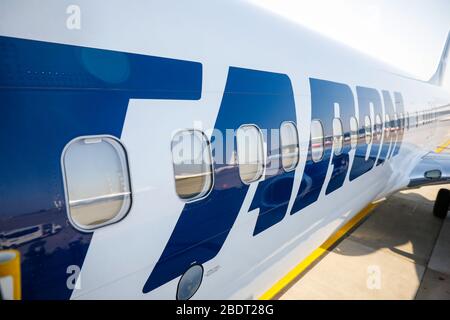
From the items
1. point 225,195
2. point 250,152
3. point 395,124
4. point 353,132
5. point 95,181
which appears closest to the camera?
point 95,181

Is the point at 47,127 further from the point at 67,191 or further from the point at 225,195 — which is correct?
the point at 225,195

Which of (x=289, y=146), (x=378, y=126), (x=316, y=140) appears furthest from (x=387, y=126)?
(x=289, y=146)

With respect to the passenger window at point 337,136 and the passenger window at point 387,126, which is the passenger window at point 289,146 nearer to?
the passenger window at point 337,136

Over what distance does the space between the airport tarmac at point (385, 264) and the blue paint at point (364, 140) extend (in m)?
1.65

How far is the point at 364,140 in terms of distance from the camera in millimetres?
4801

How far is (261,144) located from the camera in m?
2.62

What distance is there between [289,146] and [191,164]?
127cm

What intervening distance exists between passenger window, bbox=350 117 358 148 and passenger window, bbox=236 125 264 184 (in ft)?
7.41

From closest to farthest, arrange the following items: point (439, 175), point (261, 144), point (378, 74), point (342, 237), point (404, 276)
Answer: point (261, 144)
point (404, 276)
point (378, 74)
point (342, 237)
point (439, 175)

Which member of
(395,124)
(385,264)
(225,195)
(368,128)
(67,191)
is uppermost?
(395,124)

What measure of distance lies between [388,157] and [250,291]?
16.0 ft

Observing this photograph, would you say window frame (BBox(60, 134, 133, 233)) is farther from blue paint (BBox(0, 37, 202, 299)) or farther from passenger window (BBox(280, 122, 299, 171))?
passenger window (BBox(280, 122, 299, 171))

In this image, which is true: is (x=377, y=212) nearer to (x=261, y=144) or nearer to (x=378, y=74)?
(x=378, y=74)

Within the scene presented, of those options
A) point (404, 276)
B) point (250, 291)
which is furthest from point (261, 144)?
point (404, 276)
